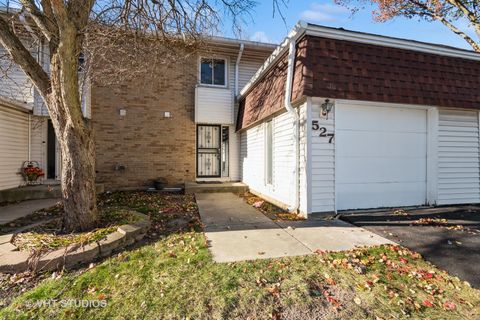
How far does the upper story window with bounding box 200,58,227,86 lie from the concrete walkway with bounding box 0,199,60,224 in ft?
20.6

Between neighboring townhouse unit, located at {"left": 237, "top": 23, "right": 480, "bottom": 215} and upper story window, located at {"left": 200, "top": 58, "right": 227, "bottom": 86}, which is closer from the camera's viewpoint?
neighboring townhouse unit, located at {"left": 237, "top": 23, "right": 480, "bottom": 215}

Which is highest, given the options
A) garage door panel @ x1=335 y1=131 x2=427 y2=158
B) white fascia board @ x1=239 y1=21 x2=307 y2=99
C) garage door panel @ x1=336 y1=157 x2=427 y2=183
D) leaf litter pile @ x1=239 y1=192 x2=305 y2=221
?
white fascia board @ x1=239 y1=21 x2=307 y2=99

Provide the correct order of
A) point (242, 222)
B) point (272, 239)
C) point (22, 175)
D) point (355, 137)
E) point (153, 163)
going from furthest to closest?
point (153, 163)
point (22, 175)
point (355, 137)
point (242, 222)
point (272, 239)

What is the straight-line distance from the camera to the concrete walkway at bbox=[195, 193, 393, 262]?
143 inches

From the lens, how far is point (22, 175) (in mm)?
8148

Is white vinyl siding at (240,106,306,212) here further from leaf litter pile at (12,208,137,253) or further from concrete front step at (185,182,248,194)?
leaf litter pile at (12,208,137,253)

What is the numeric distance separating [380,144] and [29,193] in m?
9.42

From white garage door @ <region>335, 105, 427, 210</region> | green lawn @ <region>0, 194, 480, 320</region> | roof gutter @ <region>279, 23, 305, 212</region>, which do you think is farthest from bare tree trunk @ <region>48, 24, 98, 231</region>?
white garage door @ <region>335, 105, 427, 210</region>

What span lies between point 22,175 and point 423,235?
34.4ft

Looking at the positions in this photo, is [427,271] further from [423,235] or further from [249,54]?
[249,54]

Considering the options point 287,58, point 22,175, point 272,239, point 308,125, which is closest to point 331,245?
point 272,239

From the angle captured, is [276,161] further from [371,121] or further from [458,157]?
[458,157]

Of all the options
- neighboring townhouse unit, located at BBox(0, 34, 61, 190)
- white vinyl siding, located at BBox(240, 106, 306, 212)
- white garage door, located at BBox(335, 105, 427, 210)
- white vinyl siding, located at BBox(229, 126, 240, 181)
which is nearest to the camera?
white garage door, located at BBox(335, 105, 427, 210)

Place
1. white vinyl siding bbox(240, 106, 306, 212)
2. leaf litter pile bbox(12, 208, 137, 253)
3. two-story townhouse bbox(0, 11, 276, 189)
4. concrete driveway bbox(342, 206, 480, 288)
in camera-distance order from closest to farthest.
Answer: concrete driveway bbox(342, 206, 480, 288)
leaf litter pile bbox(12, 208, 137, 253)
white vinyl siding bbox(240, 106, 306, 212)
two-story townhouse bbox(0, 11, 276, 189)
